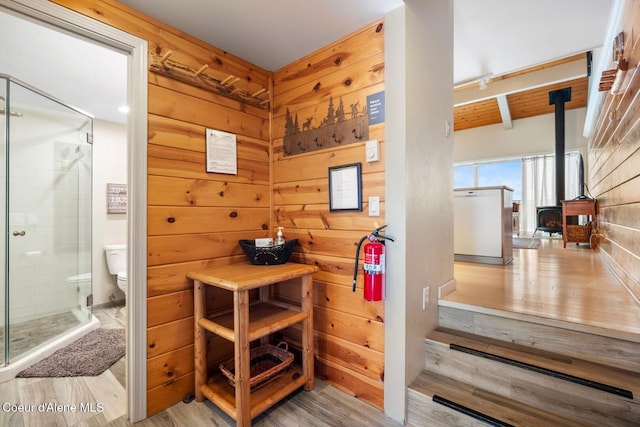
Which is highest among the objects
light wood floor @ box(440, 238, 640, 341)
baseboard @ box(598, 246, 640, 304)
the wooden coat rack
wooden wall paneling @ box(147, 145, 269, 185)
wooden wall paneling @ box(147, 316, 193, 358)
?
the wooden coat rack

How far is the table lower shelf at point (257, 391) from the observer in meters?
1.52

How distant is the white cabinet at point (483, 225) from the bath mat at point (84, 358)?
352 cm

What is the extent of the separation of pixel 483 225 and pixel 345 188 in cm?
206

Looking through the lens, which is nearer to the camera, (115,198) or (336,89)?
(336,89)

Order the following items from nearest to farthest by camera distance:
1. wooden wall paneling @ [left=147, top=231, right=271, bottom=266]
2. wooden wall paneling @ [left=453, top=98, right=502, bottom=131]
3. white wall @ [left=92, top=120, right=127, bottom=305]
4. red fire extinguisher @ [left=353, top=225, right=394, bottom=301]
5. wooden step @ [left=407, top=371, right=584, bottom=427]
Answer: wooden step @ [left=407, top=371, right=584, bottom=427] < red fire extinguisher @ [left=353, top=225, right=394, bottom=301] < wooden wall paneling @ [left=147, top=231, right=271, bottom=266] < white wall @ [left=92, top=120, right=127, bottom=305] < wooden wall paneling @ [left=453, top=98, right=502, bottom=131]

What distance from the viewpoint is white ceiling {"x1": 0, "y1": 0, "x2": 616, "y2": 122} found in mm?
1595

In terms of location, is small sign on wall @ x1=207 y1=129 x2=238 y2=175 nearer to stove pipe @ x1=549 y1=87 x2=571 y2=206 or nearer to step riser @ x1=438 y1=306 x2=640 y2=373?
step riser @ x1=438 y1=306 x2=640 y2=373

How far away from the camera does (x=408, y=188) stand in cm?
156

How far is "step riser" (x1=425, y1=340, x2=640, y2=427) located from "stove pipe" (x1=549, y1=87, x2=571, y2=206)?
588 centimetres

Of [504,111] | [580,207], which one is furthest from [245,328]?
[504,111]

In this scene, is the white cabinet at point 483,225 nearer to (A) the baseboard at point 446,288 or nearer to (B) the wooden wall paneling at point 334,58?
(A) the baseboard at point 446,288

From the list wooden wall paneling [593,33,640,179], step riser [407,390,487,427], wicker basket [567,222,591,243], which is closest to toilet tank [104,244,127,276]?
step riser [407,390,487,427]

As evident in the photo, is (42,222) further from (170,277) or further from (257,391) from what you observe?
(257,391)

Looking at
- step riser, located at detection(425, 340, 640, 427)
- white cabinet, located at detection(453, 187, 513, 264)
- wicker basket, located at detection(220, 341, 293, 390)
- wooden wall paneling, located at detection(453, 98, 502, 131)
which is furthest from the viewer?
wooden wall paneling, located at detection(453, 98, 502, 131)
